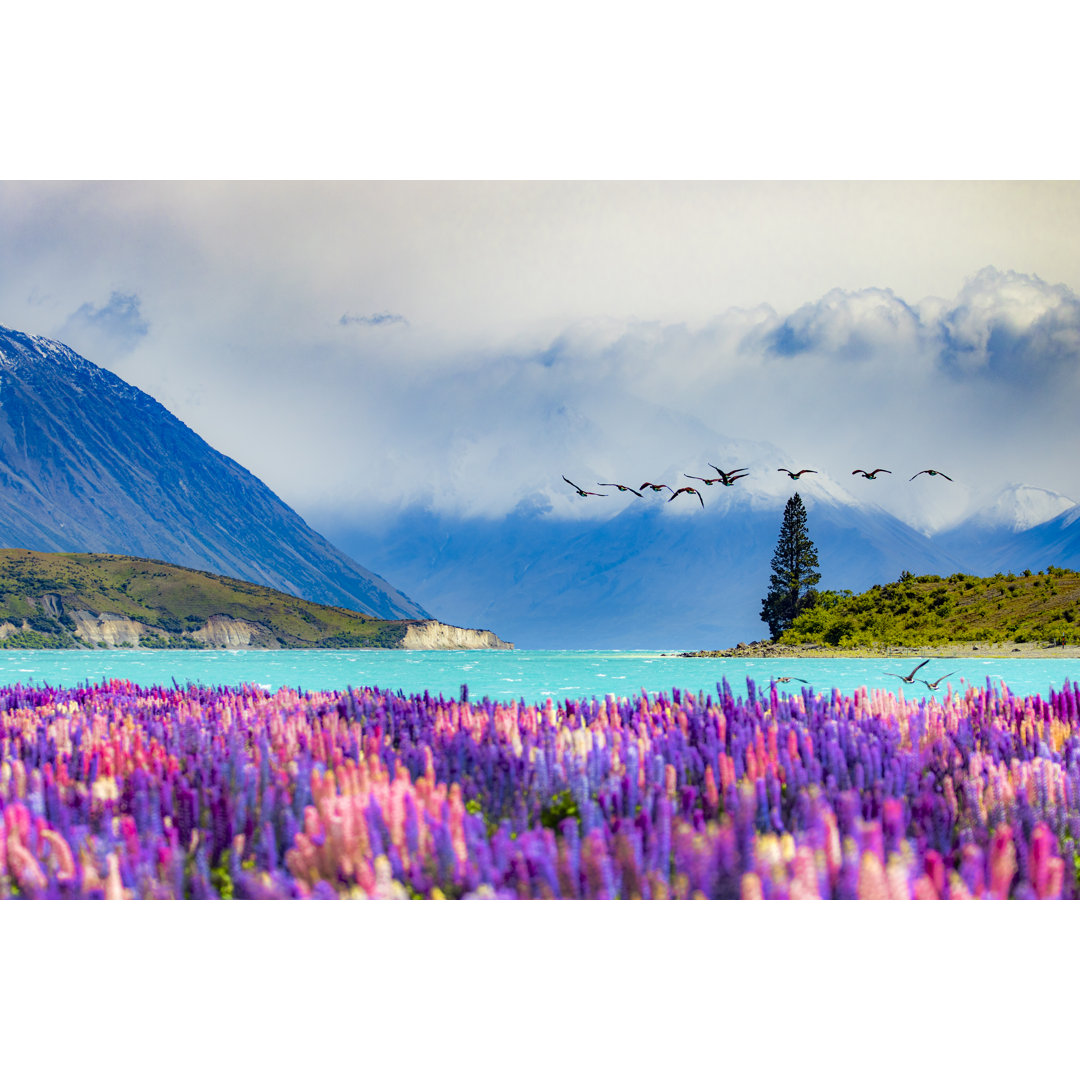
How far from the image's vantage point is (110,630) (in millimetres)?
100938

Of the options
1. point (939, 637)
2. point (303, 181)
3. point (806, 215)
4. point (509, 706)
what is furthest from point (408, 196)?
point (939, 637)

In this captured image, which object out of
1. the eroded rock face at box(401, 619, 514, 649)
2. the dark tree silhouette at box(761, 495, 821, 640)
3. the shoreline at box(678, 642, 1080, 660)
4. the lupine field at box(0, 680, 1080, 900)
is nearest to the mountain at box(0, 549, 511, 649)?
the eroded rock face at box(401, 619, 514, 649)

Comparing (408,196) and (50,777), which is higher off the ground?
(408,196)

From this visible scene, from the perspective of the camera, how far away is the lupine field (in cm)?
363

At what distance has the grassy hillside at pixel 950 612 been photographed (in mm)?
47000

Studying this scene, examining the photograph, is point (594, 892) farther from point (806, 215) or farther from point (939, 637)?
point (939, 637)

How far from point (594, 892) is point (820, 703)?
13.8ft

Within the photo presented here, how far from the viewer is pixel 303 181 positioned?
27.5 m

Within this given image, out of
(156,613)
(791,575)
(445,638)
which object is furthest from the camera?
(445,638)

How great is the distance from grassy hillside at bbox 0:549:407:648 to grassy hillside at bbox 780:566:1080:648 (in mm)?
65155

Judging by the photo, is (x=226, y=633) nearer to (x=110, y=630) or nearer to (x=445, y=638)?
(x=110, y=630)

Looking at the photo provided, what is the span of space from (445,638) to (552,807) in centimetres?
11711

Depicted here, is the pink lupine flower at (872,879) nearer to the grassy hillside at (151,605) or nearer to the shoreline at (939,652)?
the shoreline at (939,652)

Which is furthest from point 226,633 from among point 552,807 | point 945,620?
point 552,807
